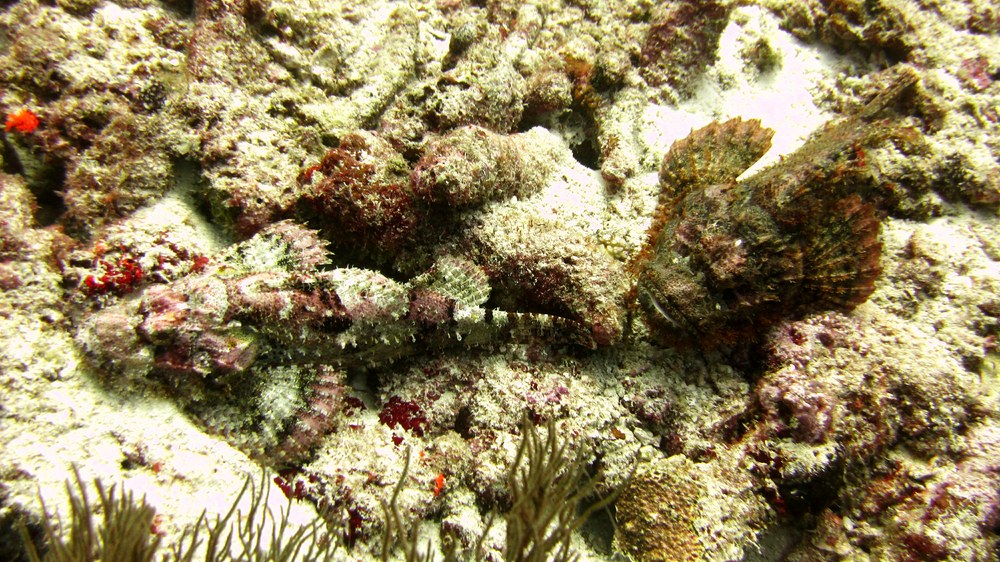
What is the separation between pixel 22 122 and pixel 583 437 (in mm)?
4672

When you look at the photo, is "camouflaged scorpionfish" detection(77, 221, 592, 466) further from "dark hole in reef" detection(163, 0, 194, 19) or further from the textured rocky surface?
"dark hole in reef" detection(163, 0, 194, 19)

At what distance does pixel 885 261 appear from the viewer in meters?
3.87

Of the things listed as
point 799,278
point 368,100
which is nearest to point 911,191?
point 799,278

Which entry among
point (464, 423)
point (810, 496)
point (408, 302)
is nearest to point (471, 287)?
point (408, 302)

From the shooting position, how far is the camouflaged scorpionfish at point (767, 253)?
338cm

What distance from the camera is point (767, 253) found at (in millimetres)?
3373

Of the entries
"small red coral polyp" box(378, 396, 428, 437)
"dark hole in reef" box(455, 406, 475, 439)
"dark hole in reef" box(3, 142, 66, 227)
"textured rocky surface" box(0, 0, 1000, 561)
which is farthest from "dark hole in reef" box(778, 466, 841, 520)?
"dark hole in reef" box(3, 142, 66, 227)

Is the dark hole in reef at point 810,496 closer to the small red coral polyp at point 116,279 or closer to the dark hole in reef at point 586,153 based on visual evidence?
the dark hole in reef at point 586,153

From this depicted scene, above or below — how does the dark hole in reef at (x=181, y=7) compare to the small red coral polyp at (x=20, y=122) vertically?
above

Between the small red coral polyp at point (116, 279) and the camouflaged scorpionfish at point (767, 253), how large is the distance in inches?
143

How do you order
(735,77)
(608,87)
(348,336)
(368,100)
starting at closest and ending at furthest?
A: (348,336), (368,100), (608,87), (735,77)

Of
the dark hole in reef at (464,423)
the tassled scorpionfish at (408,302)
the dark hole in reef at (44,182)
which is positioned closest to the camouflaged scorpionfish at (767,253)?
the tassled scorpionfish at (408,302)

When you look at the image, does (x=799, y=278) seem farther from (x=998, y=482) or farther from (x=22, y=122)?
(x=22, y=122)

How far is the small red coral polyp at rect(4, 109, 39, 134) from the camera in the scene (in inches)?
138
